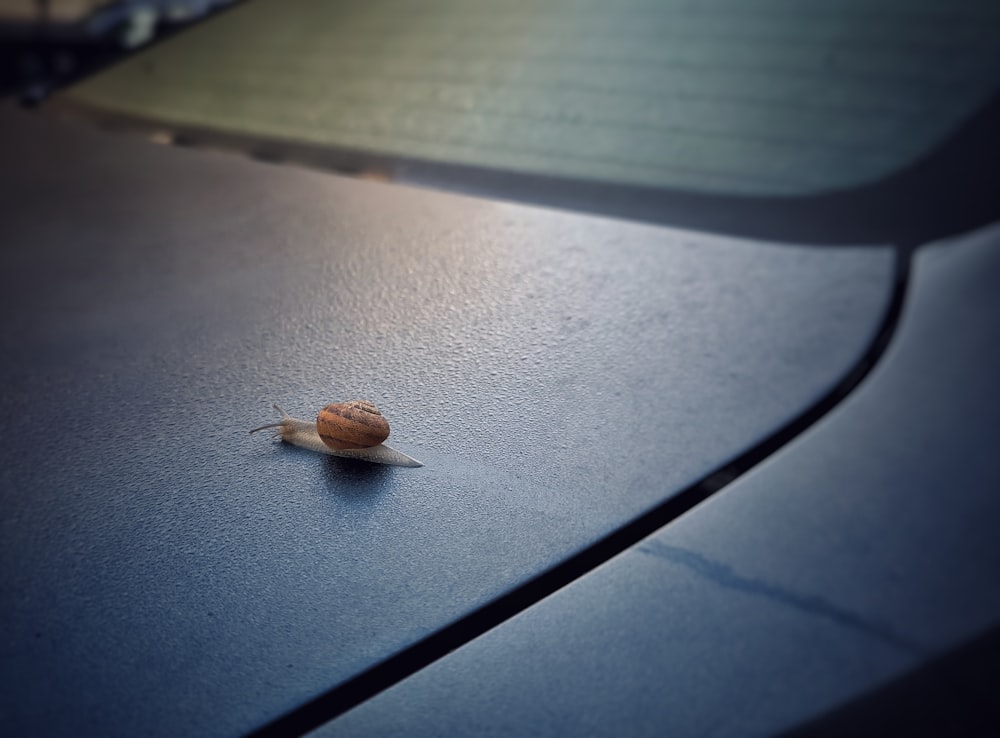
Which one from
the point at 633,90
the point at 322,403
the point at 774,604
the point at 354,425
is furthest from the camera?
the point at 633,90

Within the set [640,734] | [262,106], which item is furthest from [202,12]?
[640,734]

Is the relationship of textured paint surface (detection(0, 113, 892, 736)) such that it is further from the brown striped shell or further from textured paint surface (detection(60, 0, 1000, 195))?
textured paint surface (detection(60, 0, 1000, 195))

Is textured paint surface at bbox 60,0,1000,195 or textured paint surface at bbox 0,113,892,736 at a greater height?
textured paint surface at bbox 60,0,1000,195

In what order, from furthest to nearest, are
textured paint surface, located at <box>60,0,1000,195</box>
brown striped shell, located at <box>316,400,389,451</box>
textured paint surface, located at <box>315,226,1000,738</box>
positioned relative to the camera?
textured paint surface, located at <box>60,0,1000,195</box>, brown striped shell, located at <box>316,400,389,451</box>, textured paint surface, located at <box>315,226,1000,738</box>

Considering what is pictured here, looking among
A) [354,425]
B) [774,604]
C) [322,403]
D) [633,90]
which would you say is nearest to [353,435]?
[354,425]

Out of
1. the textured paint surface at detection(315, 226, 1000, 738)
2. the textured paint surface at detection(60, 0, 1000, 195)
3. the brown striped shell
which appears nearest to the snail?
the brown striped shell

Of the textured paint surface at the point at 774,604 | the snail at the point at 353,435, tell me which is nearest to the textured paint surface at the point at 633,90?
the textured paint surface at the point at 774,604

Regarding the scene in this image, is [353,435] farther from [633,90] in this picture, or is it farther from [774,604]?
[633,90]
